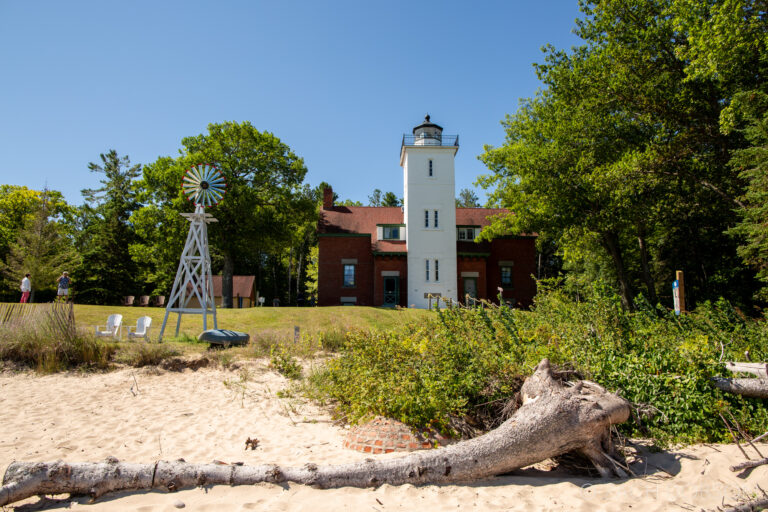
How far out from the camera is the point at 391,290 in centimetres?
2786

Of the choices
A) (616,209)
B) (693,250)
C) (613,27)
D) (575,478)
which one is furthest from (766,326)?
(693,250)

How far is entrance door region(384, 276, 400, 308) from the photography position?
27734mm

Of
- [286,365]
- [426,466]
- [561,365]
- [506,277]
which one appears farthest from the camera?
[506,277]

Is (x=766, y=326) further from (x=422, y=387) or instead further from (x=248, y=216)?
(x=248, y=216)

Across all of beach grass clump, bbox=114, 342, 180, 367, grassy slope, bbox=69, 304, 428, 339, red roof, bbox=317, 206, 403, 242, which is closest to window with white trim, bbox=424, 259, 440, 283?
red roof, bbox=317, 206, 403, 242

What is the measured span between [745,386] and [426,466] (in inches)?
180

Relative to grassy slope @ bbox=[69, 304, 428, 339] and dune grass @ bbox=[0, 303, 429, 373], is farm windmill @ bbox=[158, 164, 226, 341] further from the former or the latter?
dune grass @ bbox=[0, 303, 429, 373]

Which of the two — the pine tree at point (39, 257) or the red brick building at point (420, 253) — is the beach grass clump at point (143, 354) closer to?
the red brick building at point (420, 253)

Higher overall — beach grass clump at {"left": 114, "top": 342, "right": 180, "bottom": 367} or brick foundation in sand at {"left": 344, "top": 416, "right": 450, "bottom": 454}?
beach grass clump at {"left": 114, "top": 342, "right": 180, "bottom": 367}

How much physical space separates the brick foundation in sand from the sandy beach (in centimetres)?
20

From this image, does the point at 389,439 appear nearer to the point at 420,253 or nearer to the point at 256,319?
the point at 256,319

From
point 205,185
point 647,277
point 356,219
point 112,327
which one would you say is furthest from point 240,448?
point 356,219

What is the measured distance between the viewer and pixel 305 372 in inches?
400

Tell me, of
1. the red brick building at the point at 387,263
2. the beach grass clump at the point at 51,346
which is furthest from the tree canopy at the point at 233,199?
the beach grass clump at the point at 51,346
